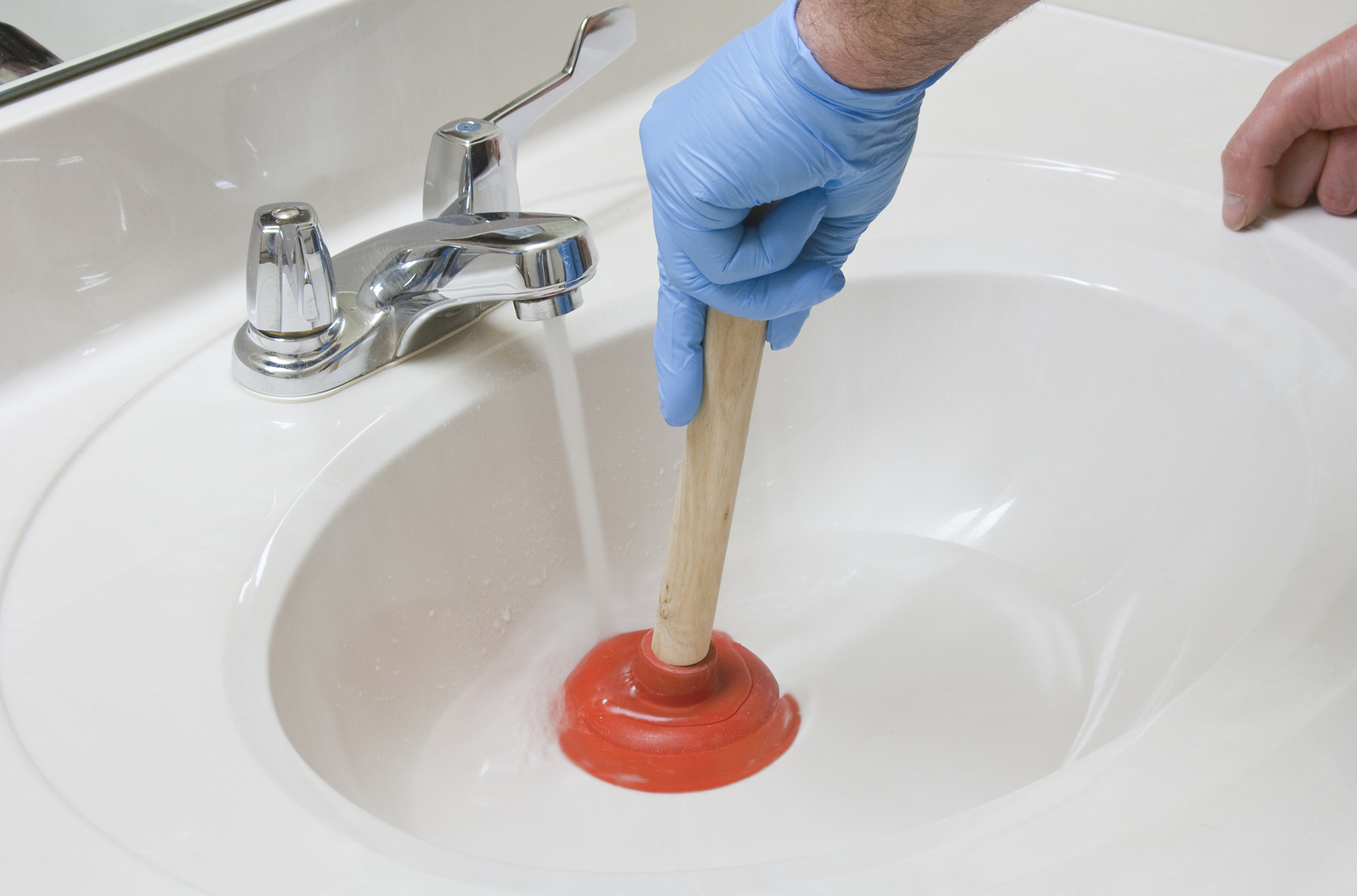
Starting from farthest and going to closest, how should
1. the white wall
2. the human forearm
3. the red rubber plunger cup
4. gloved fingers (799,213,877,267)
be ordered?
the white wall, the red rubber plunger cup, gloved fingers (799,213,877,267), the human forearm

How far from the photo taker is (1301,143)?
662 mm

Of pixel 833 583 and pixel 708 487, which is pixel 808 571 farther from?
pixel 708 487

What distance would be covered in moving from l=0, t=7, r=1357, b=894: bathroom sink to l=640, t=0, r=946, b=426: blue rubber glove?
0.18 metres

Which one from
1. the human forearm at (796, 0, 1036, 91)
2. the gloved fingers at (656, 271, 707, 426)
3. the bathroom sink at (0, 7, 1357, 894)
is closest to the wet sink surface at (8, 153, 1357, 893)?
the bathroom sink at (0, 7, 1357, 894)

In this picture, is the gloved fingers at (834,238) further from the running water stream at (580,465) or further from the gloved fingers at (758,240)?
the running water stream at (580,465)

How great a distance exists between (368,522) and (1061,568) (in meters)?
0.40

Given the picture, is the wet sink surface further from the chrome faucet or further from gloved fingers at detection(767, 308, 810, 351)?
gloved fingers at detection(767, 308, 810, 351)

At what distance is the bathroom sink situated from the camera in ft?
Result: 1.13

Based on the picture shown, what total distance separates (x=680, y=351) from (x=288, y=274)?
18 centimetres

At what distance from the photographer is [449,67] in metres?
0.67

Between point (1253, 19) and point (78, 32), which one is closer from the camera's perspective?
point (78, 32)

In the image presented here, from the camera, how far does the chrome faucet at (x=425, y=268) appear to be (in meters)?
0.50

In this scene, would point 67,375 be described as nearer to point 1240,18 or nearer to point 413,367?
point 413,367

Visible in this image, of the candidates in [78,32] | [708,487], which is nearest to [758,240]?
[708,487]
